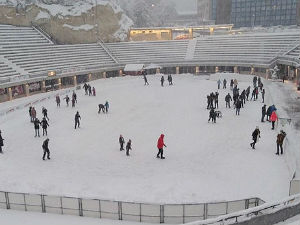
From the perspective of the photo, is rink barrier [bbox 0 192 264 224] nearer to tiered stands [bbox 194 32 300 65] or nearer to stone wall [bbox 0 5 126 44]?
tiered stands [bbox 194 32 300 65]

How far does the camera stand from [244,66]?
43000 mm

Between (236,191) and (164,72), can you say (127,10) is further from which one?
(236,191)

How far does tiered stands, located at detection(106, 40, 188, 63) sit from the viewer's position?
4841cm

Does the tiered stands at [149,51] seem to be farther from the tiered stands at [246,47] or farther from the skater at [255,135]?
the skater at [255,135]

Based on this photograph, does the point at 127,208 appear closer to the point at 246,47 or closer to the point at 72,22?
the point at 246,47

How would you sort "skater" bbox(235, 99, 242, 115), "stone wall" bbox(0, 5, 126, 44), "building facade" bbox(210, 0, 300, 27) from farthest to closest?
"building facade" bbox(210, 0, 300, 27) < "stone wall" bbox(0, 5, 126, 44) < "skater" bbox(235, 99, 242, 115)

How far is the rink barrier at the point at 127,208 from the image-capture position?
9.48 metres

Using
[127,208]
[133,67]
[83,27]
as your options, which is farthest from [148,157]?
[83,27]

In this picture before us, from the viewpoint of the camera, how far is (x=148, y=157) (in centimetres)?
1534

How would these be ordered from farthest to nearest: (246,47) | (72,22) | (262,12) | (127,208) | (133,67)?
(262,12) < (72,22) < (246,47) < (133,67) < (127,208)

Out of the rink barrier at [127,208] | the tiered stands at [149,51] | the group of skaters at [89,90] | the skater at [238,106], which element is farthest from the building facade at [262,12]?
the rink barrier at [127,208]

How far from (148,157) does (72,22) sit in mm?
39839

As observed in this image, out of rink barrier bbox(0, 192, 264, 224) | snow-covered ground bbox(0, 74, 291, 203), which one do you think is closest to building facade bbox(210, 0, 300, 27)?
snow-covered ground bbox(0, 74, 291, 203)

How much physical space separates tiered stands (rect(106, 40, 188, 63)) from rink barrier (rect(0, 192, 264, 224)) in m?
38.3
